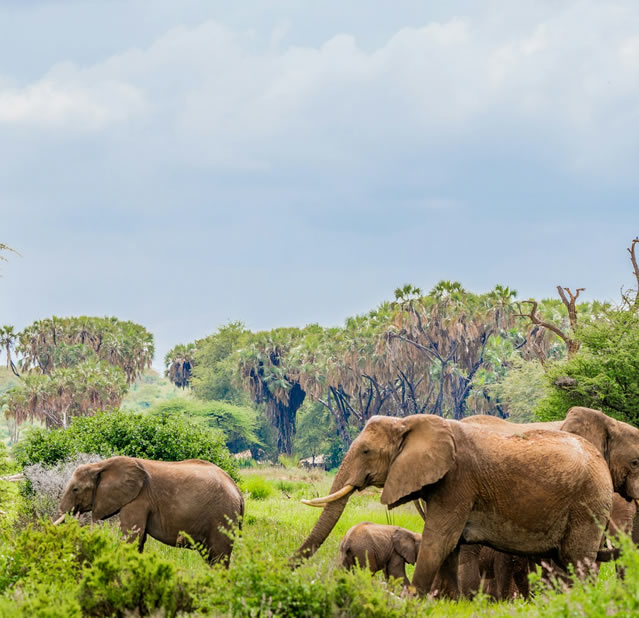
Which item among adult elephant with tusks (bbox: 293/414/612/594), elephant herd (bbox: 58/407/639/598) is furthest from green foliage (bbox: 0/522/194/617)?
adult elephant with tusks (bbox: 293/414/612/594)

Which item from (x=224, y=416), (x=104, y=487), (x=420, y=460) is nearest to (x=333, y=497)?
(x=420, y=460)

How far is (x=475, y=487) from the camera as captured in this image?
27.3 ft

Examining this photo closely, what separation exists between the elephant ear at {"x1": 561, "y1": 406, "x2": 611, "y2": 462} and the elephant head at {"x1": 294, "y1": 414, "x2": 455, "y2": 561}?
6.79ft

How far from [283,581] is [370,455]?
6.01ft

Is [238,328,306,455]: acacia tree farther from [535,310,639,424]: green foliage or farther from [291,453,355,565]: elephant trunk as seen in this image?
[291,453,355,565]: elephant trunk

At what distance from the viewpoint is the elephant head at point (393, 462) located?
812 cm

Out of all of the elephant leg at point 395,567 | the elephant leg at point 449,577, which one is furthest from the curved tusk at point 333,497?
the elephant leg at point 395,567

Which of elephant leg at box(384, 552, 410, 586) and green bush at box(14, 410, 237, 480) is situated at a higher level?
green bush at box(14, 410, 237, 480)

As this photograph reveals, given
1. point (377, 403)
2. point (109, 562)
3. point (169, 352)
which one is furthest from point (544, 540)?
point (169, 352)

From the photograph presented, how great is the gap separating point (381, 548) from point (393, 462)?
349 centimetres

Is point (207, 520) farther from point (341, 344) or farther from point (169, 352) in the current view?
point (169, 352)

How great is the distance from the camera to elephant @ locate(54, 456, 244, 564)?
1067 centimetres

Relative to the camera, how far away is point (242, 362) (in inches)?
2594

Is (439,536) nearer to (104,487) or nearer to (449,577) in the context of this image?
(449,577)
